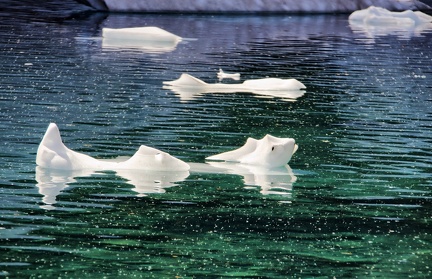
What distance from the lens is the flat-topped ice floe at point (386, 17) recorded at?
134 ft

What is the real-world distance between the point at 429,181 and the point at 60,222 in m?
4.55

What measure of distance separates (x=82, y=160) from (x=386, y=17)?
96.2 feet

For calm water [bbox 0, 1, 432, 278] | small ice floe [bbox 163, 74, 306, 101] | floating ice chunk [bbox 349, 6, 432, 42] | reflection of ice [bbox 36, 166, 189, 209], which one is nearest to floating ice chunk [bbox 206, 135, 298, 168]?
calm water [bbox 0, 1, 432, 278]

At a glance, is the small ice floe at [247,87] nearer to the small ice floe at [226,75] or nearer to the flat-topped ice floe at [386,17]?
the small ice floe at [226,75]

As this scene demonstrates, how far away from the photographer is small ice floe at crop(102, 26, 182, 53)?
29.9 meters

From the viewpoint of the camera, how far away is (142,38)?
3052cm

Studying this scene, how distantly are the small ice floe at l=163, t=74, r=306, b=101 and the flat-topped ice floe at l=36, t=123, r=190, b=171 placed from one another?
7.25 m

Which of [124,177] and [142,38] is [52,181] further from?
[142,38]

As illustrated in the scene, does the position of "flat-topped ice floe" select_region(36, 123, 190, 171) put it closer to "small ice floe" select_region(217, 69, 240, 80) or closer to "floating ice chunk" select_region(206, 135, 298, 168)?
"floating ice chunk" select_region(206, 135, 298, 168)

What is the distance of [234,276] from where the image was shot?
29.6ft

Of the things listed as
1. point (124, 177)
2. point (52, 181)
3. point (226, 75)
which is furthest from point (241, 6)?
point (52, 181)

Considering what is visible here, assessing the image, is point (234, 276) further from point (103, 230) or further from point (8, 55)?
point (8, 55)

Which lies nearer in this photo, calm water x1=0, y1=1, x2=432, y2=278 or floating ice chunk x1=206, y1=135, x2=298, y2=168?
calm water x1=0, y1=1, x2=432, y2=278

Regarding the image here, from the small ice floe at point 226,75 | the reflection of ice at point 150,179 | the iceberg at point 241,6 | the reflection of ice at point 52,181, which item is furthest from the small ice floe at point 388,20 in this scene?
the reflection of ice at point 52,181
